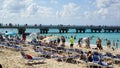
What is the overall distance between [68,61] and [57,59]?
704 mm

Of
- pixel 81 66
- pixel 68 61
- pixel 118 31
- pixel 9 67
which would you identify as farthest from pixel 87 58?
pixel 118 31

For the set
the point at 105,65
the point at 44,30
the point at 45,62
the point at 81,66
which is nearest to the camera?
the point at 105,65

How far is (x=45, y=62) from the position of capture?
46.1 ft

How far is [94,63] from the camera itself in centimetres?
1251

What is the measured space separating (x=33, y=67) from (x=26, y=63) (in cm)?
113

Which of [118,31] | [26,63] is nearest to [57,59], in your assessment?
[26,63]

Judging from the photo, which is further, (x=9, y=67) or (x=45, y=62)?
(x=45, y=62)

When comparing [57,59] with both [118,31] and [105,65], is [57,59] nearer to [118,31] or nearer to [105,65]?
[105,65]

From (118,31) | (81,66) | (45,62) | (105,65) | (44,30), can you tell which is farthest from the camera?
(118,31)

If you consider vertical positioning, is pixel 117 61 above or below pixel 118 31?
above

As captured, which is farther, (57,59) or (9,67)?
(57,59)

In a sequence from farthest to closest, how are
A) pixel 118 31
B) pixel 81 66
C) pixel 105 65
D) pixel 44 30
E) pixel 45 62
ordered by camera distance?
pixel 118 31 < pixel 44 30 < pixel 45 62 < pixel 81 66 < pixel 105 65

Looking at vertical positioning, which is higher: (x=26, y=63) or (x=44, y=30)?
(x=26, y=63)

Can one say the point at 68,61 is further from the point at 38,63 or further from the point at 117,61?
the point at 117,61
